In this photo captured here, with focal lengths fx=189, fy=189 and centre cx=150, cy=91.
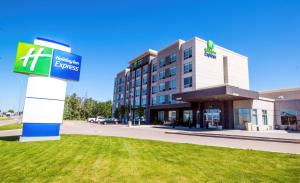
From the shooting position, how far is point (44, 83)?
1489 centimetres

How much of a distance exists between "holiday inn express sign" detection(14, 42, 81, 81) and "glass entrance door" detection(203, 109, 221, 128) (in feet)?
90.6

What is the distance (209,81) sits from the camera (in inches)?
1670

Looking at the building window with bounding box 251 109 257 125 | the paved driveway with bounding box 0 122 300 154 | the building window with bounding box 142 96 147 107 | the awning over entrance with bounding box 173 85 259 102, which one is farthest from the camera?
the building window with bounding box 142 96 147 107

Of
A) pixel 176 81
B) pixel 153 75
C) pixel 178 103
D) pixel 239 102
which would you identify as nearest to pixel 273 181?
pixel 239 102

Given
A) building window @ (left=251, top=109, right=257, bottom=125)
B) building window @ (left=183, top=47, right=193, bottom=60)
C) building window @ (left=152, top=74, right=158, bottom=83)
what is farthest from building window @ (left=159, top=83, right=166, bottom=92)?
building window @ (left=251, top=109, right=257, bottom=125)

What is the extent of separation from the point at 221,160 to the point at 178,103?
33921 millimetres

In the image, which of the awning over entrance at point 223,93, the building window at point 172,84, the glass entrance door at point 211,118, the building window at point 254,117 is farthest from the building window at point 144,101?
the building window at point 254,117

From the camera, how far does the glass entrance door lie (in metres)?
35.8

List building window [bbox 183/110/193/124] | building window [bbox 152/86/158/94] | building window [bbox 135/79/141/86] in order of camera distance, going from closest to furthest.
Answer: building window [bbox 183/110/193/124] < building window [bbox 152/86/158/94] < building window [bbox 135/79/141/86]

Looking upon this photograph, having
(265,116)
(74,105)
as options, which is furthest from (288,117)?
(74,105)

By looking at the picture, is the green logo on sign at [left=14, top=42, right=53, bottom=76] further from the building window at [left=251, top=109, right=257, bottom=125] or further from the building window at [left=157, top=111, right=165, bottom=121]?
the building window at [left=157, top=111, right=165, bottom=121]

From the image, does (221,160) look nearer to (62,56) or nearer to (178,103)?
(62,56)

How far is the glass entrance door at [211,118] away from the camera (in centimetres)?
3575

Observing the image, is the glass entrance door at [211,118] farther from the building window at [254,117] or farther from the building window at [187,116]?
the building window at [254,117]
